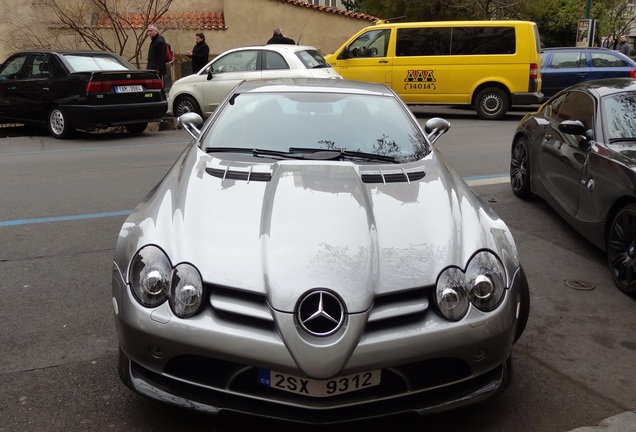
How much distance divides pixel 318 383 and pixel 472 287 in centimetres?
84

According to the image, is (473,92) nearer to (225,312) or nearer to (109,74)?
(109,74)

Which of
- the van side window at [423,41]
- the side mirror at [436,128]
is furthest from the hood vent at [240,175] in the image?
the van side window at [423,41]

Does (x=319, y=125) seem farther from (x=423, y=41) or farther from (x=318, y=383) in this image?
(x=423, y=41)

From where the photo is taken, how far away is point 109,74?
12.5 m

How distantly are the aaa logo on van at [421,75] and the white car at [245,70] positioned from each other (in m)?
2.27

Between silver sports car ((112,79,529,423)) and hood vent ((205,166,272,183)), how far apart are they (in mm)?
75

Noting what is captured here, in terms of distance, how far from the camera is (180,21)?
75.0 feet

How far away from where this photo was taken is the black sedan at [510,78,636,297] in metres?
5.21

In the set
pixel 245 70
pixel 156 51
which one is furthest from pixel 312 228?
pixel 156 51

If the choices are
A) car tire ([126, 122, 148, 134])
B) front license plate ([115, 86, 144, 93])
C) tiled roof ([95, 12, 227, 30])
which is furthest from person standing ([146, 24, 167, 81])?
tiled roof ([95, 12, 227, 30])

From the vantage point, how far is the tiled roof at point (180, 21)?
834 inches

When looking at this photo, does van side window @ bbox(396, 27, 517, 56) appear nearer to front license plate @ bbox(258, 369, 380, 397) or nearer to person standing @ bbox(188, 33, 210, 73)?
person standing @ bbox(188, 33, 210, 73)

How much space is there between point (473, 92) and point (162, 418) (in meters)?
13.9

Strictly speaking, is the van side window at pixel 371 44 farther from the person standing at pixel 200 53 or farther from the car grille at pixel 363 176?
the car grille at pixel 363 176
